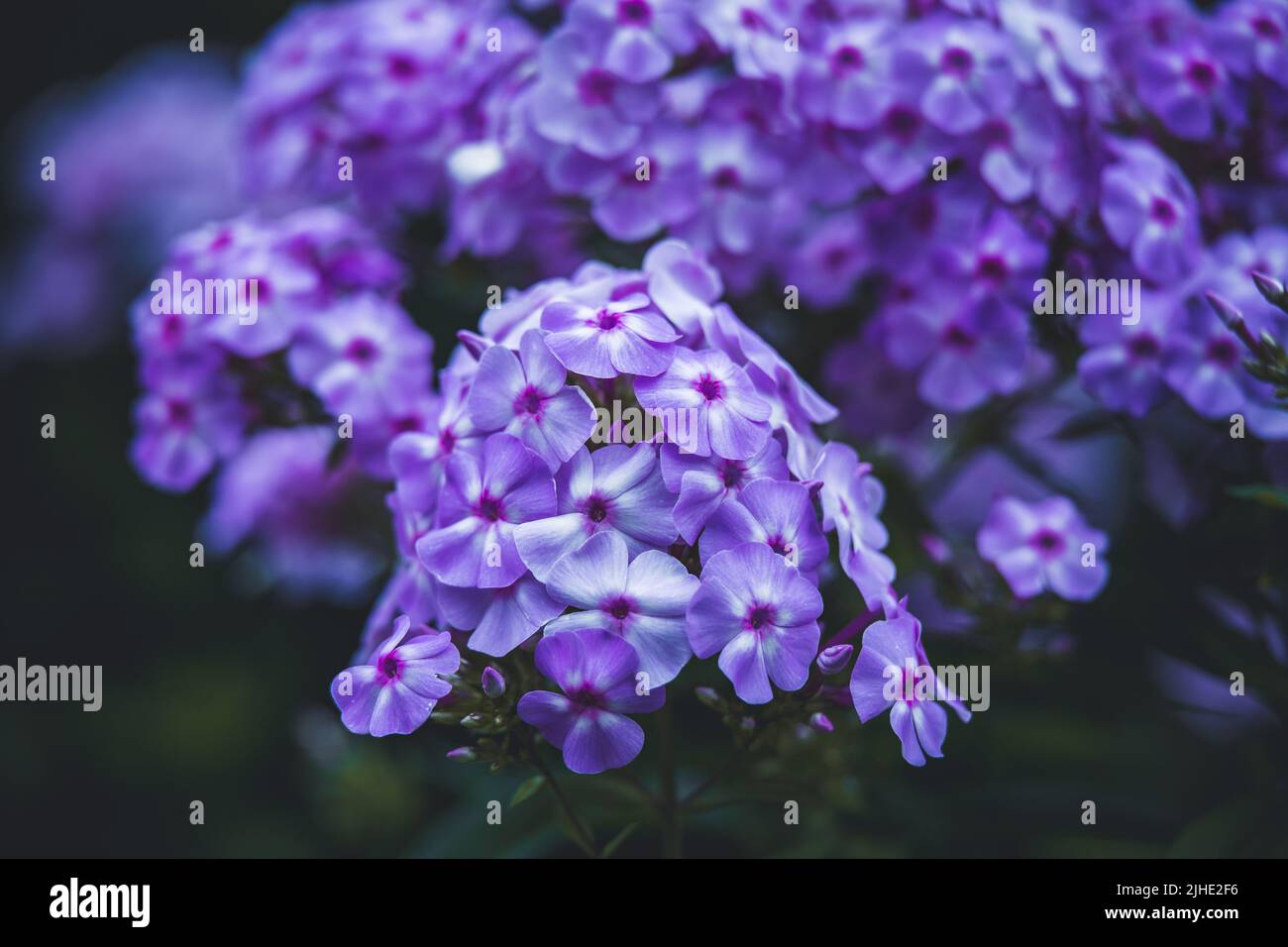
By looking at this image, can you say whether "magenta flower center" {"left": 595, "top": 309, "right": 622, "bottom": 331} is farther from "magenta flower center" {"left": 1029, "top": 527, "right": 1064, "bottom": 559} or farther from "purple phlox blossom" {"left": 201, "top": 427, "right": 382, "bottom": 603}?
"purple phlox blossom" {"left": 201, "top": 427, "right": 382, "bottom": 603}

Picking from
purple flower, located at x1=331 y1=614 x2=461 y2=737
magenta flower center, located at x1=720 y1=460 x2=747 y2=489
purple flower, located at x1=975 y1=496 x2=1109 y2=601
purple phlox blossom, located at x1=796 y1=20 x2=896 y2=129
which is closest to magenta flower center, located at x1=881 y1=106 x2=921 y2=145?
purple phlox blossom, located at x1=796 y1=20 x2=896 y2=129

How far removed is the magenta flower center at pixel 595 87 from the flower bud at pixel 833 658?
74 centimetres

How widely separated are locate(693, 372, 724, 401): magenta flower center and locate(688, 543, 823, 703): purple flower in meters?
0.16

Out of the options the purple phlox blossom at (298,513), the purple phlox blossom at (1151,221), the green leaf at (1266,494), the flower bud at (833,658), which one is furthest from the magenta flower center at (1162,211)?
the purple phlox blossom at (298,513)

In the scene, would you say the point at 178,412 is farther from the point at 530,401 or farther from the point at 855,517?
the point at 855,517

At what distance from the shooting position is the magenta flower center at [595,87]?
1.49m

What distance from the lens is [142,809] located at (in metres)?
2.27

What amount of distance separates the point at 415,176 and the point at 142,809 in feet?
4.28

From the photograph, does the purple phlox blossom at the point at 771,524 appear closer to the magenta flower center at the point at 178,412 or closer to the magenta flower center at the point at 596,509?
the magenta flower center at the point at 596,509

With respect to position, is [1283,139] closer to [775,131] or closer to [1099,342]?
[1099,342]

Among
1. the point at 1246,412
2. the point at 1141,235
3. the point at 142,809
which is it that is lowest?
the point at 142,809

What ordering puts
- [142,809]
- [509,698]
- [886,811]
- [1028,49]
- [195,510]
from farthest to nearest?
[195,510] < [142,809] < [886,811] < [1028,49] < [509,698]

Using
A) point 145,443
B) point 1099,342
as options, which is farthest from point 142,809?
point 1099,342

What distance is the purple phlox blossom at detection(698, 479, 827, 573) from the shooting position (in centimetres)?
109
